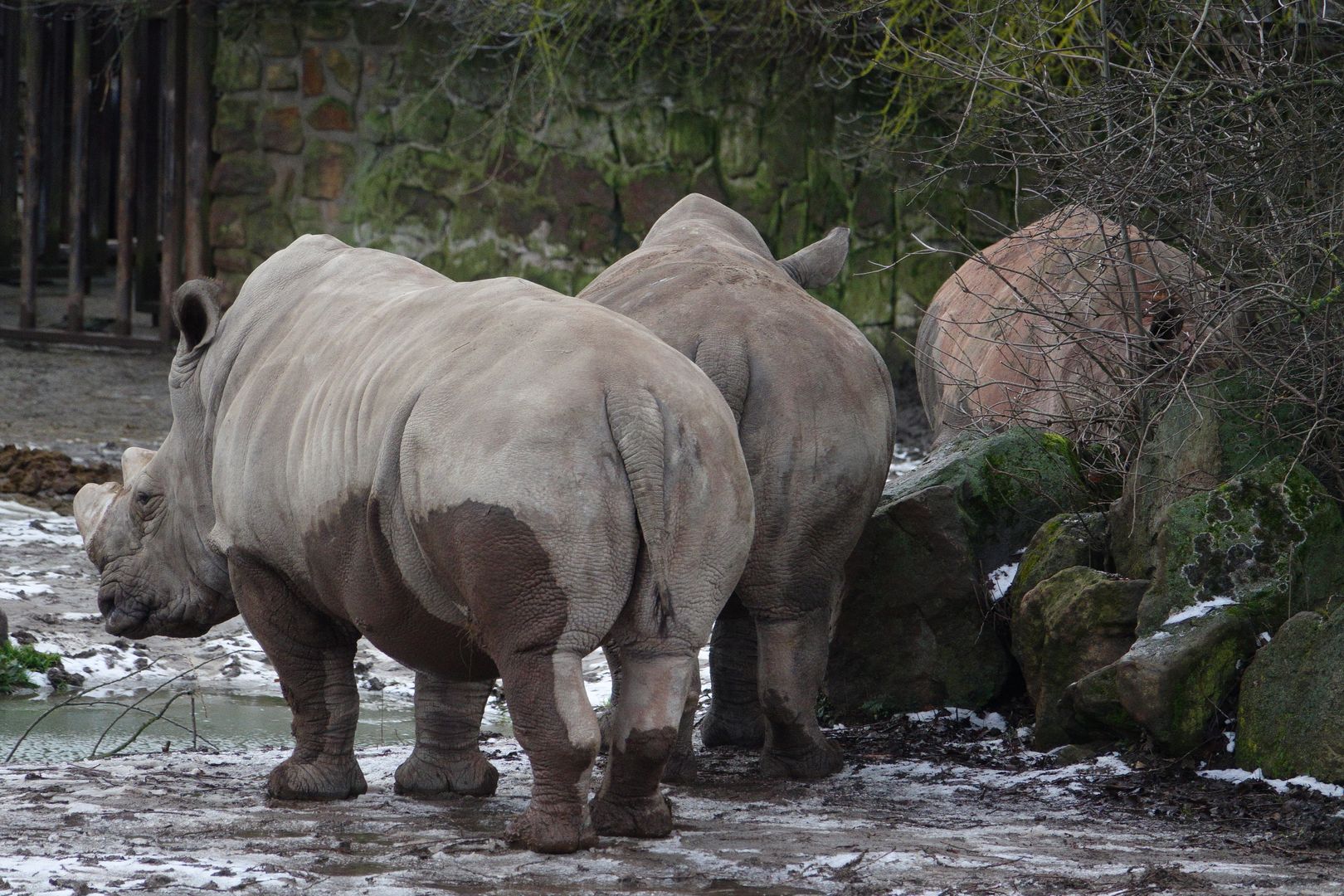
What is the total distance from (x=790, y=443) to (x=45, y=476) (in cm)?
575

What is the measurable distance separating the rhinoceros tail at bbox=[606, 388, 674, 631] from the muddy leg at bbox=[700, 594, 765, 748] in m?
1.79

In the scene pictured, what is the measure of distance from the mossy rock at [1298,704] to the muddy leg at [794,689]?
1157mm

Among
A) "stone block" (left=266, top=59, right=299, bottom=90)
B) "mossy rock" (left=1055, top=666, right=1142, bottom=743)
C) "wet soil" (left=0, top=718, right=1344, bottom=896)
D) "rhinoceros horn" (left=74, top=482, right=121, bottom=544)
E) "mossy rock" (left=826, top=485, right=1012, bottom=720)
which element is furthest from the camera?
"stone block" (left=266, top=59, right=299, bottom=90)

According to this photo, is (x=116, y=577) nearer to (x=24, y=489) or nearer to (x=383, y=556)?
(x=383, y=556)

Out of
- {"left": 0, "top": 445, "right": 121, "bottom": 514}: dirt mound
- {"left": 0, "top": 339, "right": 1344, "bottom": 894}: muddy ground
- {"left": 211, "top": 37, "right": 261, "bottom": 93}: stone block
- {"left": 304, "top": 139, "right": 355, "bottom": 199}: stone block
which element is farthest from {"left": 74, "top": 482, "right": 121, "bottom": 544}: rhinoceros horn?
{"left": 211, "top": 37, "right": 261, "bottom": 93}: stone block

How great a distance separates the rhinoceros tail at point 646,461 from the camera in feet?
12.5

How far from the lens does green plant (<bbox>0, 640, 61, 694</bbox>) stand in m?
6.34

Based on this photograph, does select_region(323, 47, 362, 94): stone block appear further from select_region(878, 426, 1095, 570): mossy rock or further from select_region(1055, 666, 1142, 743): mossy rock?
select_region(1055, 666, 1142, 743): mossy rock

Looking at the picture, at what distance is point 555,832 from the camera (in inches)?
153

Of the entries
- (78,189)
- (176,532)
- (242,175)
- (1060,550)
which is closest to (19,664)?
(176,532)

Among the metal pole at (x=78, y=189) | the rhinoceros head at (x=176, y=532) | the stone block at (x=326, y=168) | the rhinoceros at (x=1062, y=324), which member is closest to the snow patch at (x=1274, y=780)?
the rhinoceros at (x=1062, y=324)

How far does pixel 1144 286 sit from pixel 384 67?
6.79 m

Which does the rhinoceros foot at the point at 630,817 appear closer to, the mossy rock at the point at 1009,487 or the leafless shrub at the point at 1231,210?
the leafless shrub at the point at 1231,210

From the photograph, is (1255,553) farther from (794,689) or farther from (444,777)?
(444,777)
